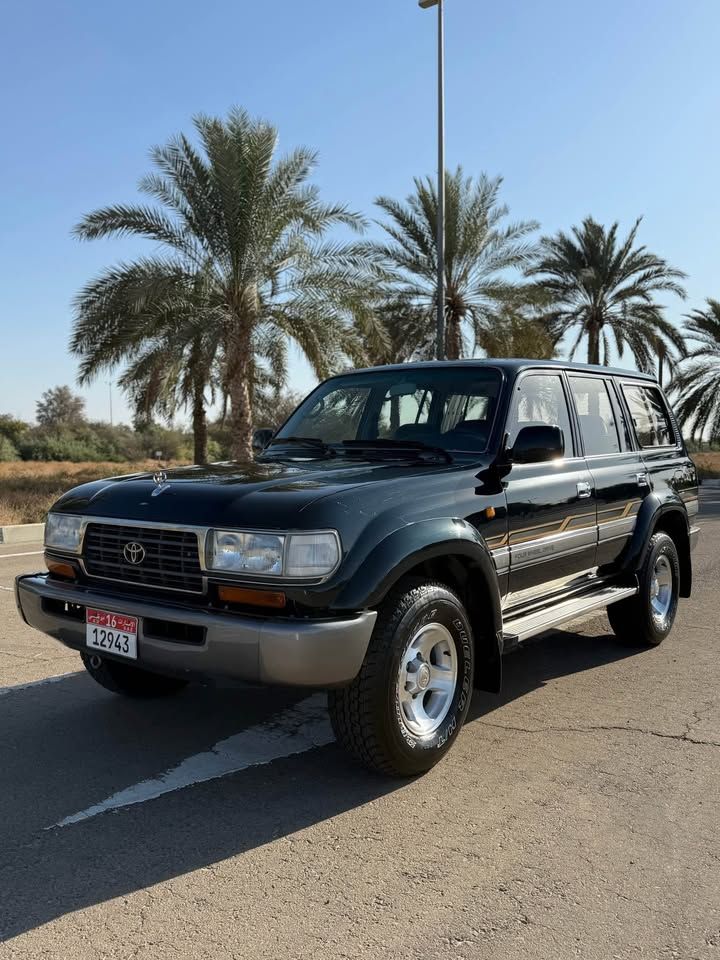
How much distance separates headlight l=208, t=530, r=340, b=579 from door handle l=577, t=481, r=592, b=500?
2.09 metres

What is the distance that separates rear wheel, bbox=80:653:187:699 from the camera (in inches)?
177

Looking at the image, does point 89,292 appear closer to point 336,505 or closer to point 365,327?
point 365,327

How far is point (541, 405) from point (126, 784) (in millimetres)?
2961

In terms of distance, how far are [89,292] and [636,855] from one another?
671 inches

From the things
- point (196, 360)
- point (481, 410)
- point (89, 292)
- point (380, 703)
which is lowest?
point (380, 703)

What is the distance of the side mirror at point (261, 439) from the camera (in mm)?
5500

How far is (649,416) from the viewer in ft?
20.4

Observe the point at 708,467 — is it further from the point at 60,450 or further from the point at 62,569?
the point at 62,569

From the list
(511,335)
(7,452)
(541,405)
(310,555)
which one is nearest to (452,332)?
(511,335)

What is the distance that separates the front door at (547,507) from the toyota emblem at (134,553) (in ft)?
5.86

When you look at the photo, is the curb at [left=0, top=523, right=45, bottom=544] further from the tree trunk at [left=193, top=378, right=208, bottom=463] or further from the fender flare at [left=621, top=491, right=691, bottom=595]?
the fender flare at [left=621, top=491, right=691, bottom=595]

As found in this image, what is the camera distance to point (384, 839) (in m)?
3.12

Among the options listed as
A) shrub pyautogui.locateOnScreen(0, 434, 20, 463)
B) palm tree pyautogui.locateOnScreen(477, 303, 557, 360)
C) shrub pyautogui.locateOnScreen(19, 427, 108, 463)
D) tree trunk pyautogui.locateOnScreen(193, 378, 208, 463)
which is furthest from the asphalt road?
shrub pyautogui.locateOnScreen(19, 427, 108, 463)

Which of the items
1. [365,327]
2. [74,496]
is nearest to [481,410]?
[74,496]
